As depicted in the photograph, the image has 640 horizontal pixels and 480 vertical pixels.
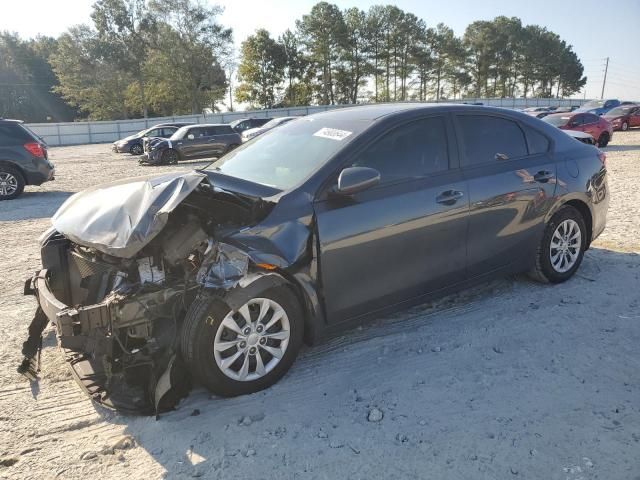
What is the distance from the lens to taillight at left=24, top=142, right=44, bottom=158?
10852 mm

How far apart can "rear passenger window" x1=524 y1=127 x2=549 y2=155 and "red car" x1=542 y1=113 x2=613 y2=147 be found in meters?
15.2

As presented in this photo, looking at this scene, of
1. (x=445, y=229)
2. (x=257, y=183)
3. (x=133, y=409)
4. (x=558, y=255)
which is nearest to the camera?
(x=133, y=409)

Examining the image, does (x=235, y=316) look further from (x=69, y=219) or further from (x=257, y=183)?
(x=69, y=219)

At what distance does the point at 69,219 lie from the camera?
134 inches

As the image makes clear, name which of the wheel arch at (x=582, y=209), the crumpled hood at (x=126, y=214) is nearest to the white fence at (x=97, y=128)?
the crumpled hood at (x=126, y=214)

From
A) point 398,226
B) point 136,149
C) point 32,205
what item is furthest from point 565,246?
point 136,149

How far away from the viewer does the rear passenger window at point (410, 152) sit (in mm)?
3630

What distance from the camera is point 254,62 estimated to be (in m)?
58.2

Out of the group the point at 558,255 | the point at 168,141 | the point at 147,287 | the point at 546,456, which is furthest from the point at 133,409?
the point at 168,141

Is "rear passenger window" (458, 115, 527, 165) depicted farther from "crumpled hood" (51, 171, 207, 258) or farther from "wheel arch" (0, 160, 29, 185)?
"wheel arch" (0, 160, 29, 185)

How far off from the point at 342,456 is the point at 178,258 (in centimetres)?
149

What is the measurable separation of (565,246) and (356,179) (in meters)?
2.66

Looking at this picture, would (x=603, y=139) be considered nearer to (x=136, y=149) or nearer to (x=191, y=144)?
(x=191, y=144)

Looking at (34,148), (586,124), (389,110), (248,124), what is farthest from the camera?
(248,124)
